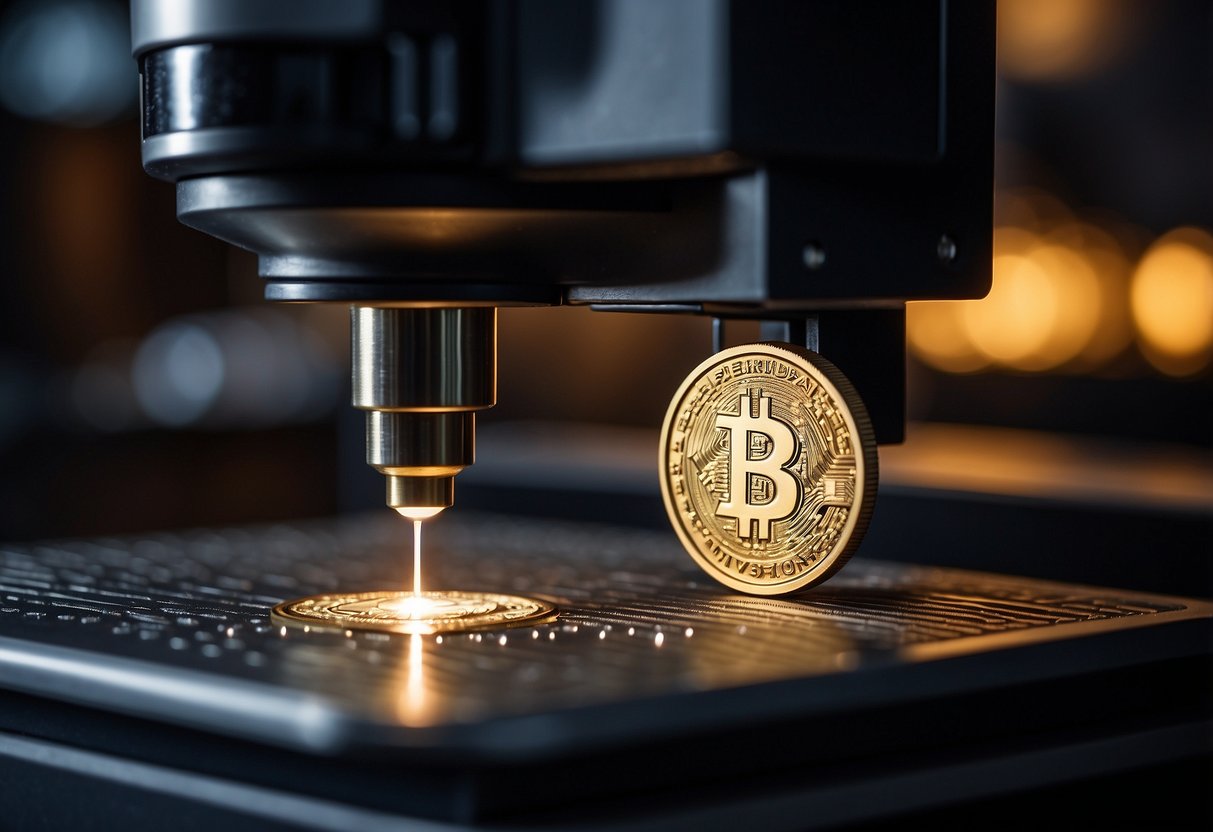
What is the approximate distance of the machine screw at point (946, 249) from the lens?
770mm

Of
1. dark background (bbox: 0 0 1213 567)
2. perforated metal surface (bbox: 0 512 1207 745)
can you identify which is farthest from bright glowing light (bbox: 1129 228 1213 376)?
perforated metal surface (bbox: 0 512 1207 745)

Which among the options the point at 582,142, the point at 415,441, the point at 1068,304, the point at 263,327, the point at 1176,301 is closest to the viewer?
the point at 582,142

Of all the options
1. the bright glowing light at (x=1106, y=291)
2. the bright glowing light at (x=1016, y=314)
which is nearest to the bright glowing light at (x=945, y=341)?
the bright glowing light at (x=1016, y=314)

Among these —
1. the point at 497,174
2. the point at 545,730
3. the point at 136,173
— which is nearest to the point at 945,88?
the point at 497,174

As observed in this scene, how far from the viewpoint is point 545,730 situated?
539 millimetres

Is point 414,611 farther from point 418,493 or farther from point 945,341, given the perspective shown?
point 945,341

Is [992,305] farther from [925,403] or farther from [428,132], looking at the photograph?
[428,132]

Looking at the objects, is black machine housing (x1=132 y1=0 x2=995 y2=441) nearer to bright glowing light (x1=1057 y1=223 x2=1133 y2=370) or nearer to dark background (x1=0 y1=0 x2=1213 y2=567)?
dark background (x1=0 y1=0 x2=1213 y2=567)

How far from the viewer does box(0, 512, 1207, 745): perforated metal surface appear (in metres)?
0.61

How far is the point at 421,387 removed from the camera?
2.61ft

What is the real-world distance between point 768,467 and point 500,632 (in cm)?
16

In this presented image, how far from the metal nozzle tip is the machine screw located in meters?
0.26

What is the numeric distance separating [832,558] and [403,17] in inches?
12.6

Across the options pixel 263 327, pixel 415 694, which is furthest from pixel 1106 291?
pixel 263 327
